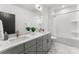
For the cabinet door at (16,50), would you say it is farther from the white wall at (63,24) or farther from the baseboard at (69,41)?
the white wall at (63,24)

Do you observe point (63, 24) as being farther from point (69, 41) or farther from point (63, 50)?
point (63, 50)

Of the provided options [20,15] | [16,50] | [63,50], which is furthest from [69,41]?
[16,50]

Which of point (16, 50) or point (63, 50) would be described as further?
point (63, 50)

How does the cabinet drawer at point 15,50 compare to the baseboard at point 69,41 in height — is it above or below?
above

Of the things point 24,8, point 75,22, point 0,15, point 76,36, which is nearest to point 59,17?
point 75,22

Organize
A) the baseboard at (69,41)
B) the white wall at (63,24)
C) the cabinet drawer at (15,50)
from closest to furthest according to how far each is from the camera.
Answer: the cabinet drawer at (15,50) < the baseboard at (69,41) < the white wall at (63,24)

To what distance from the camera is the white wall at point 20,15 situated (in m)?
2.09

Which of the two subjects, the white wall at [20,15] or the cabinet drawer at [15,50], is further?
the white wall at [20,15]

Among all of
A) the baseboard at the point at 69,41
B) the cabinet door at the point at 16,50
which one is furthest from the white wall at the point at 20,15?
the baseboard at the point at 69,41

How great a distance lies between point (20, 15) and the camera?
2.62 metres

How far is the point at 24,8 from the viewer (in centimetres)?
280

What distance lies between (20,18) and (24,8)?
451 millimetres

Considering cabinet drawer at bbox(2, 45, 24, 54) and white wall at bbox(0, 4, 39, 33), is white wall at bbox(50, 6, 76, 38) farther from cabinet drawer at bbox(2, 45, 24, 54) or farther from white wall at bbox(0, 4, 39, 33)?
cabinet drawer at bbox(2, 45, 24, 54)

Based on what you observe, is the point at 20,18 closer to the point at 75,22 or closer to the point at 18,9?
the point at 18,9
